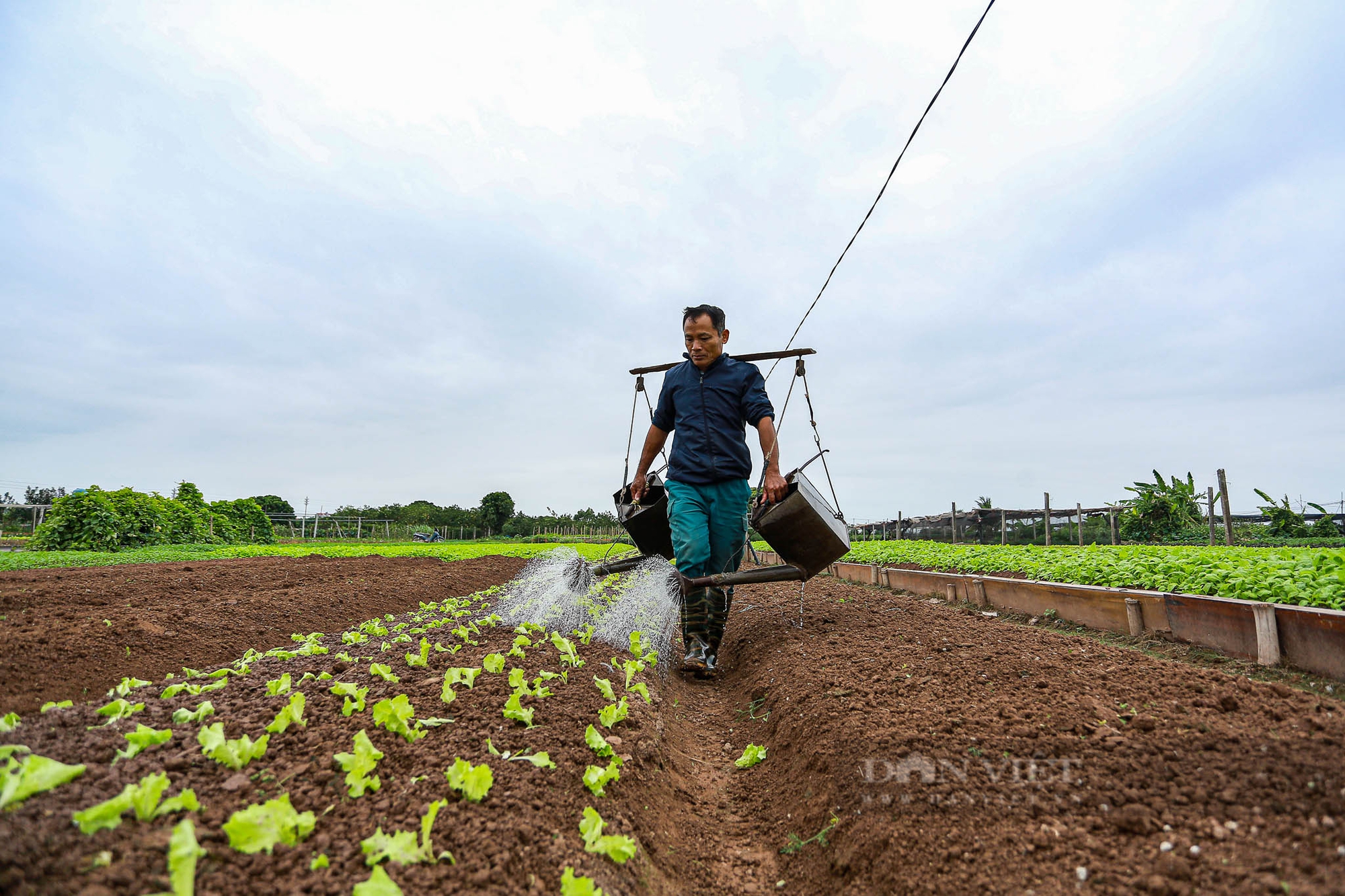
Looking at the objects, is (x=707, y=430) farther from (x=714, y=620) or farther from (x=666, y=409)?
(x=714, y=620)

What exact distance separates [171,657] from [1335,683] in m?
5.96

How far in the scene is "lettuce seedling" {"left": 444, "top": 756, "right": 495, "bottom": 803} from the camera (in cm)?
171

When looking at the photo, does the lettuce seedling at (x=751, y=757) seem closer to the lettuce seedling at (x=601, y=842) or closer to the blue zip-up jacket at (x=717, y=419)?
the lettuce seedling at (x=601, y=842)

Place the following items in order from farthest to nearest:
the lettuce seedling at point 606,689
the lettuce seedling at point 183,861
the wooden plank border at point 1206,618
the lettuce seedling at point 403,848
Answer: the lettuce seedling at point 606,689, the wooden plank border at point 1206,618, the lettuce seedling at point 403,848, the lettuce seedling at point 183,861

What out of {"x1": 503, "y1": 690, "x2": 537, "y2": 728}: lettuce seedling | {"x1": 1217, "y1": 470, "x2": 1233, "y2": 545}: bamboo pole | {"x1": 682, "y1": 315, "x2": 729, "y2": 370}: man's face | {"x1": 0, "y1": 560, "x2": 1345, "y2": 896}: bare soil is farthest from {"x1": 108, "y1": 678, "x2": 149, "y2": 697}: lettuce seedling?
{"x1": 1217, "y1": 470, "x2": 1233, "y2": 545}: bamboo pole

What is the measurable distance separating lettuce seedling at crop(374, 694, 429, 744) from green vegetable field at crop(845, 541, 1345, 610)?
3.88 metres

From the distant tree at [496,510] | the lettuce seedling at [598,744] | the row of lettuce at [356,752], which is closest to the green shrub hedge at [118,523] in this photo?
the row of lettuce at [356,752]

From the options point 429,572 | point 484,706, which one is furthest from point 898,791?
point 429,572

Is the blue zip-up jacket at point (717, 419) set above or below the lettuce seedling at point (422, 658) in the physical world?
above

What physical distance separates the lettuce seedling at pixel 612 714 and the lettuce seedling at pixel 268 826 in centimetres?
117

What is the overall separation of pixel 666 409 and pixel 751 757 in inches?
90.9

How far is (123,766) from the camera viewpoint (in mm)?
1543

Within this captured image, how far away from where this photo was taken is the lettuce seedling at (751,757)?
2.91 m

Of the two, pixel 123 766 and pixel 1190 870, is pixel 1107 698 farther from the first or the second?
pixel 123 766
